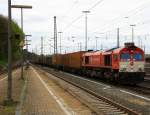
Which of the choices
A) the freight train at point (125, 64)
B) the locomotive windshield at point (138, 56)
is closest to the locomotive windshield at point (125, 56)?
the freight train at point (125, 64)

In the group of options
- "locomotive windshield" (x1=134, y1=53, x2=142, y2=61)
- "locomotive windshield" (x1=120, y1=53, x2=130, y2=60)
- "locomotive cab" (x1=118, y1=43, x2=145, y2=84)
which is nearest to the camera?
"locomotive cab" (x1=118, y1=43, x2=145, y2=84)

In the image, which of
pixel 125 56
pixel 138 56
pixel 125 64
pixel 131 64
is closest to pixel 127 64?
pixel 125 64

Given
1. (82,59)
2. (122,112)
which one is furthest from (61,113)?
(82,59)

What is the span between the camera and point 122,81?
33281 mm

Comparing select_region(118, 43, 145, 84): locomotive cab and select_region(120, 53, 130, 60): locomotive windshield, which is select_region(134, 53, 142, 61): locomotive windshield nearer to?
select_region(118, 43, 145, 84): locomotive cab

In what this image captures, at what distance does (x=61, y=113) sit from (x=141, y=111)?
10.7ft

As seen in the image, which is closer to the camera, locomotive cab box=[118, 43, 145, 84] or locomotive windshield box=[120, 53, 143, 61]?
locomotive cab box=[118, 43, 145, 84]

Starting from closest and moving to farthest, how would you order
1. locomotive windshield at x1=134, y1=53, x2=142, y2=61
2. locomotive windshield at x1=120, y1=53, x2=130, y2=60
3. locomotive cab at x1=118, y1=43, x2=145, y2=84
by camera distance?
→ locomotive cab at x1=118, y1=43, x2=145, y2=84 < locomotive windshield at x1=120, y1=53, x2=130, y2=60 < locomotive windshield at x1=134, y1=53, x2=142, y2=61

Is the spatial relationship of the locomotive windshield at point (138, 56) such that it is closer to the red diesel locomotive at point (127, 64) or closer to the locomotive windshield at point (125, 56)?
the red diesel locomotive at point (127, 64)

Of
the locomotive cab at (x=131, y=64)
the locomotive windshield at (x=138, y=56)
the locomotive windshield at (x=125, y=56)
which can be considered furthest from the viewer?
the locomotive windshield at (x=138, y=56)

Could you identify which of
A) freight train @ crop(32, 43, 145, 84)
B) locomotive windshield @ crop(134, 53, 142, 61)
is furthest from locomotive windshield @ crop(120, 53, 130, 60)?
locomotive windshield @ crop(134, 53, 142, 61)

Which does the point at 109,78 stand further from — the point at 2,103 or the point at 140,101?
the point at 2,103

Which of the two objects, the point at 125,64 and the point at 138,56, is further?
the point at 138,56

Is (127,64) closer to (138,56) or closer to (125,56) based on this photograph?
(125,56)
